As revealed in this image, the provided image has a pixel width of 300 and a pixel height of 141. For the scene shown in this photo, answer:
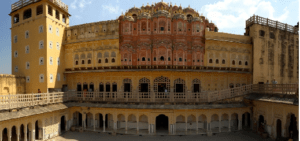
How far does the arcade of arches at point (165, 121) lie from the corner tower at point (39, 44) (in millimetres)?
4845

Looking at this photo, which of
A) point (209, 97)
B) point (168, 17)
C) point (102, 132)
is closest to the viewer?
point (209, 97)

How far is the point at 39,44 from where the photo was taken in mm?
19391

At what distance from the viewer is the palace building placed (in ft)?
53.2

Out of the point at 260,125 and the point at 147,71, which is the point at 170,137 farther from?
the point at 260,125

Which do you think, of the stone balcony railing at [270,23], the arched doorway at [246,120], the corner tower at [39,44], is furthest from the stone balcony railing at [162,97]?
the stone balcony railing at [270,23]

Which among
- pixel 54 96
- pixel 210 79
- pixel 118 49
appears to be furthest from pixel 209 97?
pixel 54 96

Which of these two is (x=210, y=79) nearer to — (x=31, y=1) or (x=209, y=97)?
(x=209, y=97)

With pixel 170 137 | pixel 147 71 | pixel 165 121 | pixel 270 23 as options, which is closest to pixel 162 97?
pixel 147 71

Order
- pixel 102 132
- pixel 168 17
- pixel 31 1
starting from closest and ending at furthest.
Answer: pixel 102 132 < pixel 168 17 < pixel 31 1

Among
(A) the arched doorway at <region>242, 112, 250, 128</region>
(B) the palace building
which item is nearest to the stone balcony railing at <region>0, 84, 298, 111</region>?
(B) the palace building

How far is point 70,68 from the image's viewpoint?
20719 mm

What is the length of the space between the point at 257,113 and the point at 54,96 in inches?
829

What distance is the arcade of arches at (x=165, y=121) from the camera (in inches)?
564

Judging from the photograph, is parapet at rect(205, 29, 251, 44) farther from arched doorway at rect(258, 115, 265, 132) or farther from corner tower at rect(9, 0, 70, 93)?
corner tower at rect(9, 0, 70, 93)
